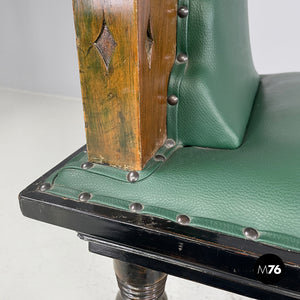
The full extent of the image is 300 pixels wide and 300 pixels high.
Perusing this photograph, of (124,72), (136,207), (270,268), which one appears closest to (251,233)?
(270,268)

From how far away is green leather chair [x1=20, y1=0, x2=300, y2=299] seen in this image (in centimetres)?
45

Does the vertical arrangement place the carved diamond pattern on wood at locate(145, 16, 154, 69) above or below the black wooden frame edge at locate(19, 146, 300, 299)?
above

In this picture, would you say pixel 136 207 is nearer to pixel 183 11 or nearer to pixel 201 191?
pixel 201 191

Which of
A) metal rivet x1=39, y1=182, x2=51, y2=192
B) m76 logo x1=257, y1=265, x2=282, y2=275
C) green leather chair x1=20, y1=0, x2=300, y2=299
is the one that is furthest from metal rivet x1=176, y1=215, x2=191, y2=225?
metal rivet x1=39, y1=182, x2=51, y2=192

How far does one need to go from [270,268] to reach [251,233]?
46mm

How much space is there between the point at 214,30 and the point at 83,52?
0.21 meters

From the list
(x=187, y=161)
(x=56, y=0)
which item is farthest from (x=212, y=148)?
(x=56, y=0)

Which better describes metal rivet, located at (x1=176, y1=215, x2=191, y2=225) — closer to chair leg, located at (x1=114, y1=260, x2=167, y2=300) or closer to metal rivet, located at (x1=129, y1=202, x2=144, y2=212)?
metal rivet, located at (x1=129, y1=202, x2=144, y2=212)

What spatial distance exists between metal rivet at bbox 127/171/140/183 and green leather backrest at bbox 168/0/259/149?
11 cm

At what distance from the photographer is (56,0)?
281 centimetres

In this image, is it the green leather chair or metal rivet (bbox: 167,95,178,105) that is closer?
the green leather chair

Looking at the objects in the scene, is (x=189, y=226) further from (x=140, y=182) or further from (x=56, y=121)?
(x=56, y=121)

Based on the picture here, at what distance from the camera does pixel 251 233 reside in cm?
44

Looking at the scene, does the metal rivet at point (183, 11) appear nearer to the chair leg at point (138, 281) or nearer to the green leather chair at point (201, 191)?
the green leather chair at point (201, 191)
